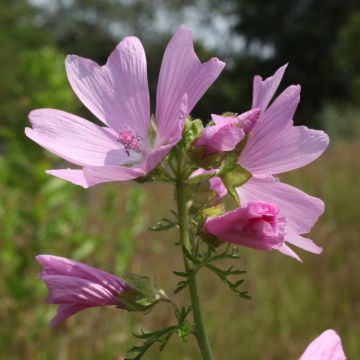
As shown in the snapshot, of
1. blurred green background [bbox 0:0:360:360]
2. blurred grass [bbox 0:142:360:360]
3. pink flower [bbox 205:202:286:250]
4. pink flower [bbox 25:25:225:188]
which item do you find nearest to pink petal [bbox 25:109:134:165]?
pink flower [bbox 25:25:225:188]

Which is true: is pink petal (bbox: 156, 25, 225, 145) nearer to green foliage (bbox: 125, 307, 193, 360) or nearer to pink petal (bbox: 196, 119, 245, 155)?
pink petal (bbox: 196, 119, 245, 155)

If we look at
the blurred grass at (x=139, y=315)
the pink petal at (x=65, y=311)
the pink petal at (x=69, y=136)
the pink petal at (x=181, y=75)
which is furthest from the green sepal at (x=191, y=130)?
the blurred grass at (x=139, y=315)

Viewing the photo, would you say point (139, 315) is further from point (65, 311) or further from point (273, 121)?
point (273, 121)

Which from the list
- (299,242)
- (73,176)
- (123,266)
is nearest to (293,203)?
(299,242)

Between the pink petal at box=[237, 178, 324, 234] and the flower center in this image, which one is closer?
the pink petal at box=[237, 178, 324, 234]

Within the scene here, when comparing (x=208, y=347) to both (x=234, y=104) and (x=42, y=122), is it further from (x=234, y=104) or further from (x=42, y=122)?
(x=234, y=104)

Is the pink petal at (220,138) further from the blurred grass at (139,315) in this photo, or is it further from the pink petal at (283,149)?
the blurred grass at (139,315)

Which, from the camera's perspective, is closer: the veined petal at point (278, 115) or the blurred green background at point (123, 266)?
the veined petal at point (278, 115)
